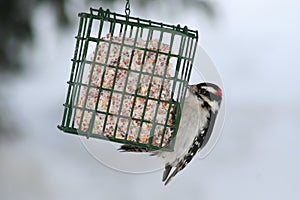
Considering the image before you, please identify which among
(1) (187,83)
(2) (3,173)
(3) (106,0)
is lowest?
(2) (3,173)

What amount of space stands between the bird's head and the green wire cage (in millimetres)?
74

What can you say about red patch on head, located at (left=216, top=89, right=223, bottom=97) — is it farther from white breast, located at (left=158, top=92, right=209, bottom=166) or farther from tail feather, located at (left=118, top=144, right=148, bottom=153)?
tail feather, located at (left=118, top=144, right=148, bottom=153)

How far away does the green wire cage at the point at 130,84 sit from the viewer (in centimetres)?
280

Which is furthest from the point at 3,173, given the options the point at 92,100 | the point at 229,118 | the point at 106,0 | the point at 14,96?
the point at 92,100

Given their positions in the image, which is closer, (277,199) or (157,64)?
(157,64)

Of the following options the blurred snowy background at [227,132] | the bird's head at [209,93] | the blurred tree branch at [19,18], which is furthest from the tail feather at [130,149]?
the blurred snowy background at [227,132]

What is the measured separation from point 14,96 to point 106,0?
63.3 inches

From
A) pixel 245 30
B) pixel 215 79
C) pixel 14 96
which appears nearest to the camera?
pixel 215 79

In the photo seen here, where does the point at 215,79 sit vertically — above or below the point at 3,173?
above

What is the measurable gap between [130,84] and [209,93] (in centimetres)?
26

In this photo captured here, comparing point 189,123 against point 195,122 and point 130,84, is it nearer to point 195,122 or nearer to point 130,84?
point 195,122

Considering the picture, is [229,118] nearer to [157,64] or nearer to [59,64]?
[59,64]

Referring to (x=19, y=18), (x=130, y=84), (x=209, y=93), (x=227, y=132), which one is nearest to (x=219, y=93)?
(x=209, y=93)

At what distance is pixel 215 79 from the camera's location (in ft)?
8.95
